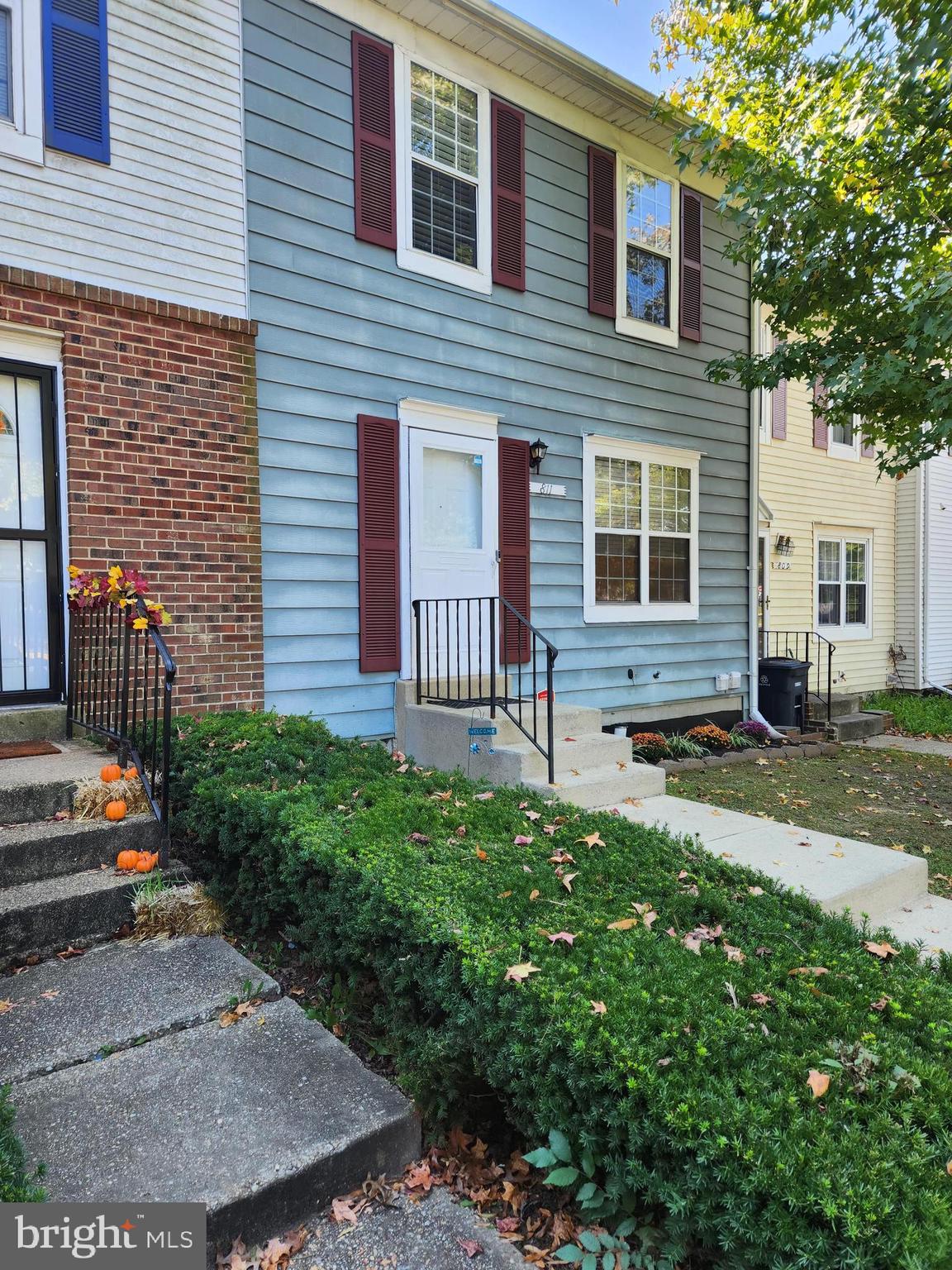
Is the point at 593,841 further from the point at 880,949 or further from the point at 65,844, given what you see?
the point at 65,844

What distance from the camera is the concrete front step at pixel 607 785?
457 cm

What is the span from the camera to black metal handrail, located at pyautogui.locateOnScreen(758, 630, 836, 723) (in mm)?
10391

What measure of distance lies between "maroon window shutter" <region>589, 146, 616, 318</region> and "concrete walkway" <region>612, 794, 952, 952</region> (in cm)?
492

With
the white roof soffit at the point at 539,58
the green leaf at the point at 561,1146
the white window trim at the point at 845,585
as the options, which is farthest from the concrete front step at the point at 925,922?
the white window trim at the point at 845,585

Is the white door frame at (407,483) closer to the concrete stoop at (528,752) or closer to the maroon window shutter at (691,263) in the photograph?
the concrete stoop at (528,752)

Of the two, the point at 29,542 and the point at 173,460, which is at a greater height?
the point at 173,460

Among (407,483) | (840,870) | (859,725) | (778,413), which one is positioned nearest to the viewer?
(840,870)

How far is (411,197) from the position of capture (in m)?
5.71

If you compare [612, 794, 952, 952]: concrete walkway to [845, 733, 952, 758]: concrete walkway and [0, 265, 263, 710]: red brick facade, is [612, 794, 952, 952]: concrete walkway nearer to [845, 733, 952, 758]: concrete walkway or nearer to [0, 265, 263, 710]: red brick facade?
[0, 265, 263, 710]: red brick facade

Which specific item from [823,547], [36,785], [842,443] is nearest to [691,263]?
[842,443]

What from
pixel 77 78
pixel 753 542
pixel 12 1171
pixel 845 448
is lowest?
pixel 12 1171

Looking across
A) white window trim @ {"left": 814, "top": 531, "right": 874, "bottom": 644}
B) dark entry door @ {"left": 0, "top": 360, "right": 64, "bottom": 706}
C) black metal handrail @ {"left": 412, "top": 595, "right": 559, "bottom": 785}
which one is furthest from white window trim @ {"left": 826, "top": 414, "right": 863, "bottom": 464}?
dark entry door @ {"left": 0, "top": 360, "right": 64, "bottom": 706}

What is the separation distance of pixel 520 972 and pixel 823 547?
11296 mm

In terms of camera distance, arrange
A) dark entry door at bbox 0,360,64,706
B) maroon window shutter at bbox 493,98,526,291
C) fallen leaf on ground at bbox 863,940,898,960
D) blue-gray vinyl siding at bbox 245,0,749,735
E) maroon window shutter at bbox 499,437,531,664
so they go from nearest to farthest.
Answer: fallen leaf on ground at bbox 863,940,898,960, dark entry door at bbox 0,360,64,706, blue-gray vinyl siding at bbox 245,0,749,735, maroon window shutter at bbox 493,98,526,291, maroon window shutter at bbox 499,437,531,664
